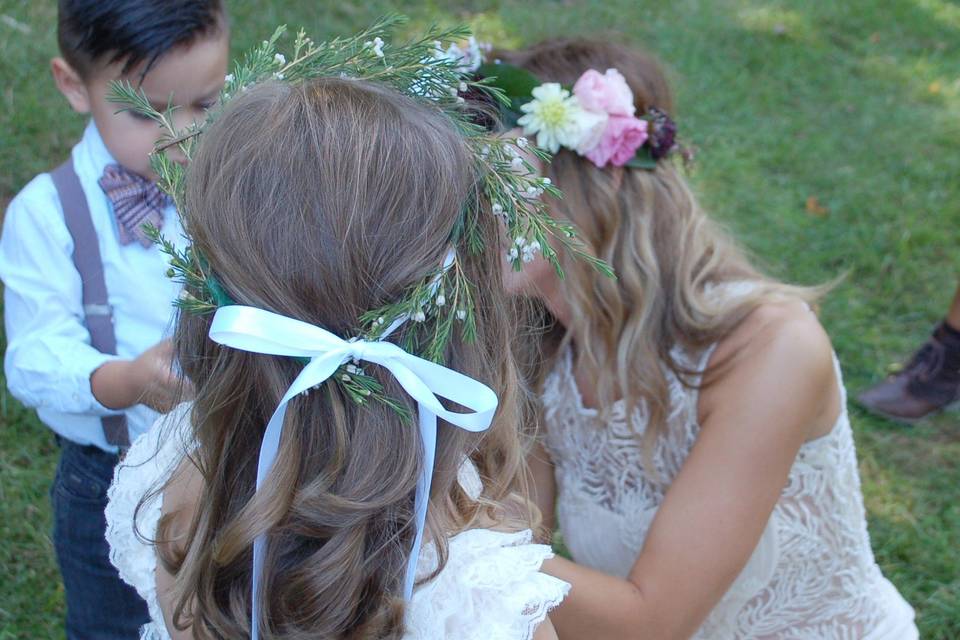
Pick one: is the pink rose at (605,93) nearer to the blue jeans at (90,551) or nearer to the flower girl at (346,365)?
the flower girl at (346,365)

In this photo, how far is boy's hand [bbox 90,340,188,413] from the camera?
1674 millimetres

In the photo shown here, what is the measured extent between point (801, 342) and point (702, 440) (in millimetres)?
255

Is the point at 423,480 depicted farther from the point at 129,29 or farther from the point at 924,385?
the point at 924,385

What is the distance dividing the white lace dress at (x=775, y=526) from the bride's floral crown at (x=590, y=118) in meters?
0.42

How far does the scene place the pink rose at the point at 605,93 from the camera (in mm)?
1935

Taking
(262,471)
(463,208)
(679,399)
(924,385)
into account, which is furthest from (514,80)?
(924,385)

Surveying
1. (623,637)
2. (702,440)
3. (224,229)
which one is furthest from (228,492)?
(702,440)

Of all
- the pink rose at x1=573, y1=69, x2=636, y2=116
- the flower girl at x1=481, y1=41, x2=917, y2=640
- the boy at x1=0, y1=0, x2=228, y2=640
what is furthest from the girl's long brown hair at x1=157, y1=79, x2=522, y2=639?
the pink rose at x1=573, y1=69, x2=636, y2=116

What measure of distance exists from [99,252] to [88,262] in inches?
1.1

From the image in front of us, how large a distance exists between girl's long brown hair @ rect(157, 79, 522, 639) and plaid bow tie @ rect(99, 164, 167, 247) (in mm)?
724

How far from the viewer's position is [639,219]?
6.49 feet

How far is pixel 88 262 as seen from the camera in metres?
1.94

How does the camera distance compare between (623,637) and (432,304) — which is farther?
(623,637)

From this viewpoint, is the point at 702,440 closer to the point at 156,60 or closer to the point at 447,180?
the point at 447,180
